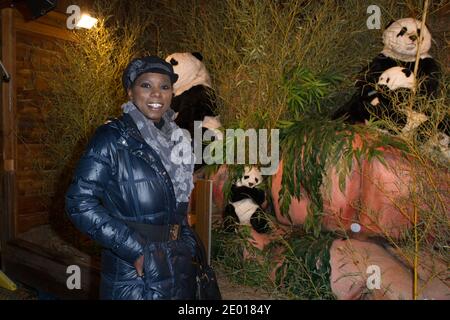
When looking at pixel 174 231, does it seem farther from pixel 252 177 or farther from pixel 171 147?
pixel 252 177

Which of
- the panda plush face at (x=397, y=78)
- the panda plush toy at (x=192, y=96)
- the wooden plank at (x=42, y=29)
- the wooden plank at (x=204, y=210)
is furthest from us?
the wooden plank at (x=42, y=29)

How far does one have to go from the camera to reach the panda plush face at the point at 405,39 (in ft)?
Result: 10.3

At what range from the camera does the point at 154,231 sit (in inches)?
60.3

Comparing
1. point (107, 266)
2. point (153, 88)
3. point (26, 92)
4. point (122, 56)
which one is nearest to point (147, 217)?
point (107, 266)

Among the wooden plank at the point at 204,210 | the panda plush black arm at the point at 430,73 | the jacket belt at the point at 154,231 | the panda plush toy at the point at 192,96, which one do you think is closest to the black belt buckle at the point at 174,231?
the jacket belt at the point at 154,231

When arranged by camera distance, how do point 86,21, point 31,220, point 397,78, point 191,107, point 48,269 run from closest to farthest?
1. point 397,78
2. point 48,269
3. point 191,107
4. point 86,21
5. point 31,220

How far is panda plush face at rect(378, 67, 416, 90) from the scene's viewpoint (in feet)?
10.0

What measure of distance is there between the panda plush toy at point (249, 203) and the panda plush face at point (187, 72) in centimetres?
123

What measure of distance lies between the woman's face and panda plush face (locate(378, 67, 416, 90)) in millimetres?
2018

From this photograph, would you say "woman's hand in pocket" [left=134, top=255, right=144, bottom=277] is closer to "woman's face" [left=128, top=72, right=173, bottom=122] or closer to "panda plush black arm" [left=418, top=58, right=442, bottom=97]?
"woman's face" [left=128, top=72, right=173, bottom=122]

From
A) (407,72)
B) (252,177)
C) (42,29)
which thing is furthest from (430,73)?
(42,29)

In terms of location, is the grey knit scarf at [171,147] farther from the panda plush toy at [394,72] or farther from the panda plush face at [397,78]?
the panda plush face at [397,78]

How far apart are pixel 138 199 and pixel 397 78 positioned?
2.28 metres

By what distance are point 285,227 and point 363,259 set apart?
65 centimetres
